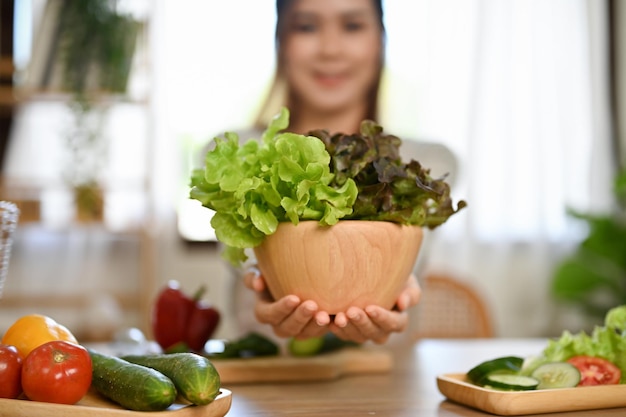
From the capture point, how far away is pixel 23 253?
3.84m

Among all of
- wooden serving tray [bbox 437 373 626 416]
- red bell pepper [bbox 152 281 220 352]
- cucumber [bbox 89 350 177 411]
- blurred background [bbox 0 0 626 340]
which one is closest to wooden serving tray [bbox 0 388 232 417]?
cucumber [bbox 89 350 177 411]

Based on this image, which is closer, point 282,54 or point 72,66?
point 282,54

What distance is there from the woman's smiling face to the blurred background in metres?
1.26

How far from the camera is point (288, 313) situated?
49.3 inches

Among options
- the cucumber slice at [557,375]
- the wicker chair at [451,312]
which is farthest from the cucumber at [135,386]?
the wicker chair at [451,312]

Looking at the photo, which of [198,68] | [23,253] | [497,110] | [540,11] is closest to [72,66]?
[198,68]

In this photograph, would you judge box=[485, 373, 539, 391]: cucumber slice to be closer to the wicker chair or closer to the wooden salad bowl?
the wooden salad bowl

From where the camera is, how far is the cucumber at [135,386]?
0.99 m

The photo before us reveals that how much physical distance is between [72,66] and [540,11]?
229 centimetres

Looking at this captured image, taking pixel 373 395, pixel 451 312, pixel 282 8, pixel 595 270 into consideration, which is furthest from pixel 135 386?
pixel 595 270

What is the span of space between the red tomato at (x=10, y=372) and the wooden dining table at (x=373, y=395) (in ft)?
0.93

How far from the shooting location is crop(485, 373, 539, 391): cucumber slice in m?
1.16

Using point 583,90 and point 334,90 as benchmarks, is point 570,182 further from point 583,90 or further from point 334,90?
point 334,90

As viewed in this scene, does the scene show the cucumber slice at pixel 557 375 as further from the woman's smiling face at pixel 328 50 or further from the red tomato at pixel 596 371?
the woman's smiling face at pixel 328 50
